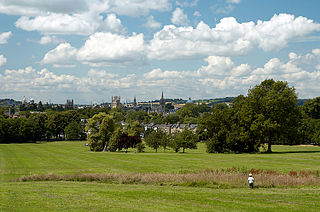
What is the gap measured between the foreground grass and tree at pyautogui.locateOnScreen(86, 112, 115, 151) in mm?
61666

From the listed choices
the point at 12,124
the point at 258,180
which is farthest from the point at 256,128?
the point at 12,124

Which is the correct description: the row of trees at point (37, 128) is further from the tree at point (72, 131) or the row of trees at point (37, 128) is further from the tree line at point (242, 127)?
the tree line at point (242, 127)

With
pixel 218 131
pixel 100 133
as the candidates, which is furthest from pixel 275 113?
pixel 100 133

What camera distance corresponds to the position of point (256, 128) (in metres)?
63.9

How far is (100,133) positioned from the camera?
84250mm

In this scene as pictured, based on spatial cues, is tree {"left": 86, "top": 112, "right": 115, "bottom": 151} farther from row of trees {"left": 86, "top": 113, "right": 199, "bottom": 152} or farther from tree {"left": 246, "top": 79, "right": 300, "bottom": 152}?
tree {"left": 246, "top": 79, "right": 300, "bottom": 152}

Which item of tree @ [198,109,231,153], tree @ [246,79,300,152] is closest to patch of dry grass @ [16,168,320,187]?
tree @ [246,79,300,152]

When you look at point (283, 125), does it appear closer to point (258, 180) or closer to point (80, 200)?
point (258, 180)

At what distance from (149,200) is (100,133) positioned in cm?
6687

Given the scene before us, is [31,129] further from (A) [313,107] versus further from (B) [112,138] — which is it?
(A) [313,107]

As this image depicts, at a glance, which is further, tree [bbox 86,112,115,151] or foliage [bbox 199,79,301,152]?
tree [bbox 86,112,115,151]

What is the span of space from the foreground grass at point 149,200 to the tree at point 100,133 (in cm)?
6167

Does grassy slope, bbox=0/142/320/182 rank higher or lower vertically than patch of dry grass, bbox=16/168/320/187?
lower

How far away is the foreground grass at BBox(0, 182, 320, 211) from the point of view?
16672mm
